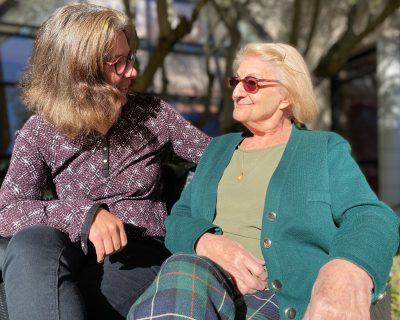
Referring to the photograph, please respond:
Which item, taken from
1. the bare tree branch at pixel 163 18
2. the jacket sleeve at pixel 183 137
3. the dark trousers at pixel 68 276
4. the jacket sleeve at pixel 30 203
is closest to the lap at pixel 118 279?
the dark trousers at pixel 68 276

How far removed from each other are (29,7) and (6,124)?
1674mm

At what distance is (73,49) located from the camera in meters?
2.09

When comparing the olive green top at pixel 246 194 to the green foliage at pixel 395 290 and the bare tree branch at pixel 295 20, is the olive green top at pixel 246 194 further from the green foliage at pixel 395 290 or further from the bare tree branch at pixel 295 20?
the bare tree branch at pixel 295 20

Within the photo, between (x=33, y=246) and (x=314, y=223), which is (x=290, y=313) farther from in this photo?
(x=33, y=246)

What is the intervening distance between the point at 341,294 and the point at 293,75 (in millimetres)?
1037

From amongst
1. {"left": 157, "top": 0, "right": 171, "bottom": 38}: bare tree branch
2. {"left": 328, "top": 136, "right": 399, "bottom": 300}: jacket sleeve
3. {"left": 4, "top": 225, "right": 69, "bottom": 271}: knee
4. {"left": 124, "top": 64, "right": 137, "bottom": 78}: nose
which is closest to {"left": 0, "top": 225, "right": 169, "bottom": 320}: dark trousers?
{"left": 4, "top": 225, "right": 69, "bottom": 271}: knee

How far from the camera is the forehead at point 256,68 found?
86.7 inches

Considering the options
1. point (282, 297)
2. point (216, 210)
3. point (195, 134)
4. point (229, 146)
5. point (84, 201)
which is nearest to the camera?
point (282, 297)

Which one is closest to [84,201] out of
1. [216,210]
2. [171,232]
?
[171,232]

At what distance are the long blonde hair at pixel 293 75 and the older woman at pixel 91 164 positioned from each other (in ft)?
Result: 1.90

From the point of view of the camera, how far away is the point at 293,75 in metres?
2.21

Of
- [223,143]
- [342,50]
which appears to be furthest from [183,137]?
[342,50]

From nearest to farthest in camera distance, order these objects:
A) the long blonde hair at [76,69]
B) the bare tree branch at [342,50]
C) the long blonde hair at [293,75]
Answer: the long blonde hair at [76,69] < the long blonde hair at [293,75] < the bare tree branch at [342,50]

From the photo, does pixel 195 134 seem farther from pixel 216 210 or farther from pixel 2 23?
pixel 2 23
